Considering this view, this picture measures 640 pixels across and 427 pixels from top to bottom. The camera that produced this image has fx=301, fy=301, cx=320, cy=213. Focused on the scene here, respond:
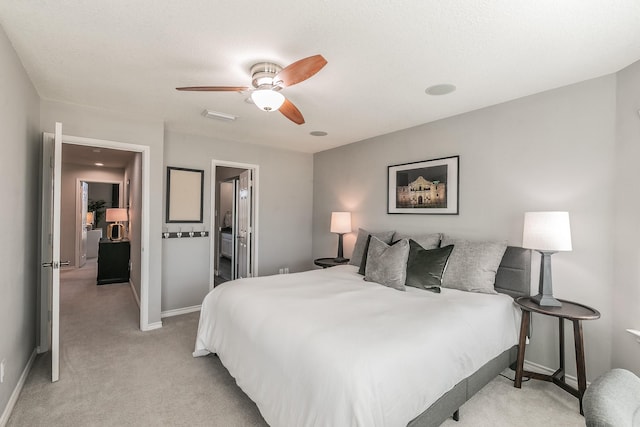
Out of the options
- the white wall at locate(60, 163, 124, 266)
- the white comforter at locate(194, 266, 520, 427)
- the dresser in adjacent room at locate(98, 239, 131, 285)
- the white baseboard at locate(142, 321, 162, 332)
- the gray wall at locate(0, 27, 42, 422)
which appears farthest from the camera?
the white wall at locate(60, 163, 124, 266)

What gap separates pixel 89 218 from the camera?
27.4 feet

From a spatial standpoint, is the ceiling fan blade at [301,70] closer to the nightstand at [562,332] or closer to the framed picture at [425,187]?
the framed picture at [425,187]

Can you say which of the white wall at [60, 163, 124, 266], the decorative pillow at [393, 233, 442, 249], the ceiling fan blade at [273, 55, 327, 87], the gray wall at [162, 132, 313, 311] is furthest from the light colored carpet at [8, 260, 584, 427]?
the white wall at [60, 163, 124, 266]

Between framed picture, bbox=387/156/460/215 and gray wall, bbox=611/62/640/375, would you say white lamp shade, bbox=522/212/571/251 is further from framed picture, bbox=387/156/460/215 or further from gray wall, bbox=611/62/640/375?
framed picture, bbox=387/156/460/215

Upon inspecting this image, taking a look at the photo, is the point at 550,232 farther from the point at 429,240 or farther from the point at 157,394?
the point at 157,394

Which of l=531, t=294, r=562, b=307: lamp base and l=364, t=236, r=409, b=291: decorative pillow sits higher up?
l=364, t=236, r=409, b=291: decorative pillow

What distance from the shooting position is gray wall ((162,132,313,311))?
405 centimetres

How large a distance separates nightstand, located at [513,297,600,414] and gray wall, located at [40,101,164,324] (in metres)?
3.71

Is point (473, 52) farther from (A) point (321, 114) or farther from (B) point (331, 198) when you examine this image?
(B) point (331, 198)

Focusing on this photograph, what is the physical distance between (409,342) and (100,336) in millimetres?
3373

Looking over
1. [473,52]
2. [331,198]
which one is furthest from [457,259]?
[331,198]

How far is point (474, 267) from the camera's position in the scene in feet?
8.96

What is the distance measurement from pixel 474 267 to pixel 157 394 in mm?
2803

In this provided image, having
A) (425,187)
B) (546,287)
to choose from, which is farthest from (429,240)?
(546,287)
